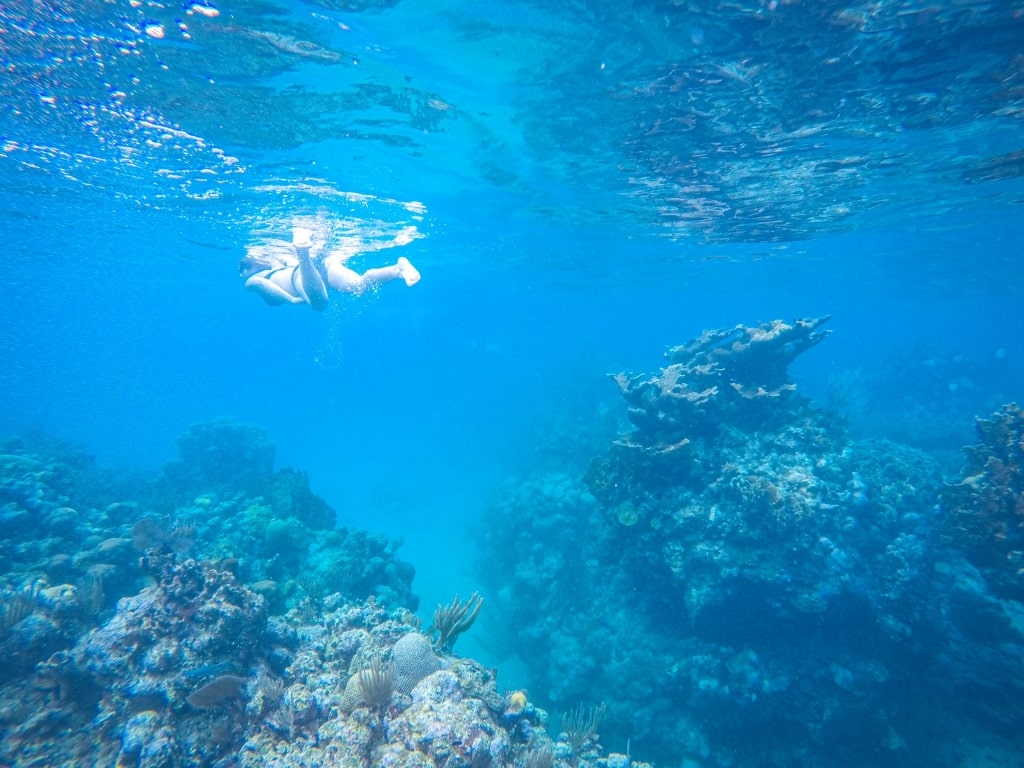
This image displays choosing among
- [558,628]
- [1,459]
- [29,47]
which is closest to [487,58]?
[29,47]

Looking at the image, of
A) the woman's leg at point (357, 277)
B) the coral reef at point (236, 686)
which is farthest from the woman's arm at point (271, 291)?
the coral reef at point (236, 686)

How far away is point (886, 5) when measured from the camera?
806cm

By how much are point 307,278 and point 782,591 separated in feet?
42.7

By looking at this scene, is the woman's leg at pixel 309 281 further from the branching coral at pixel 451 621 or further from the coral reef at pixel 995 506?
the coral reef at pixel 995 506

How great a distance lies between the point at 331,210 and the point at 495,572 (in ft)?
58.6

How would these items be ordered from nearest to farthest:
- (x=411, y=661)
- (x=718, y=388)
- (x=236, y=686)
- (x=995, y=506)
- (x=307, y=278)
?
(x=236, y=686), (x=411, y=661), (x=995, y=506), (x=718, y=388), (x=307, y=278)

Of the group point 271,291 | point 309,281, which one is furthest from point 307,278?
point 271,291

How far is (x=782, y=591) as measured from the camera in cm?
959

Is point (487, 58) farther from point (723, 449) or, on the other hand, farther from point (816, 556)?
point (816, 556)

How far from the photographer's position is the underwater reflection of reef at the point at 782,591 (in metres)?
9.19

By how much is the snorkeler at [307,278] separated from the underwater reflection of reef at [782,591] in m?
7.11

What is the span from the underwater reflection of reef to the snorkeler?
23.3 ft

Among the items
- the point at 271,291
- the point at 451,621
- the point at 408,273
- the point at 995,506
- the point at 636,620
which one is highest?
the point at 408,273

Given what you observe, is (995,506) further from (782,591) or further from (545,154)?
(545,154)
